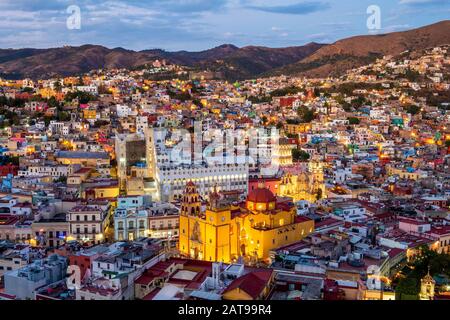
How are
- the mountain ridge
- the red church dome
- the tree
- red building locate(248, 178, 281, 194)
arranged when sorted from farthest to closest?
the mountain ridge < red building locate(248, 178, 281, 194) < the red church dome < the tree

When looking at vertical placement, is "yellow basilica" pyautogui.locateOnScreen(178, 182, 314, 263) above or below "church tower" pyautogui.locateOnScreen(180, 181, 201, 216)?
below

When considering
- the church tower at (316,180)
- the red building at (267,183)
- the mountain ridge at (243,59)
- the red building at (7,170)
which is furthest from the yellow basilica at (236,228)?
the mountain ridge at (243,59)

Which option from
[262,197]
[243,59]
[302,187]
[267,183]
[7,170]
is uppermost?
[243,59]

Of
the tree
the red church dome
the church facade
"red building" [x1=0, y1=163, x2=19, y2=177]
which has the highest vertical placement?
the red church dome

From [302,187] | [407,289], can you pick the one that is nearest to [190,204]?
[407,289]

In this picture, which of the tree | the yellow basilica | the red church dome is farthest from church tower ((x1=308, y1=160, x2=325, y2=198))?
the tree

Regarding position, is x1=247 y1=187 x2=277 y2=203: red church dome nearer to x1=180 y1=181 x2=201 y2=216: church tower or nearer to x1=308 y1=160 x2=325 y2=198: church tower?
x1=180 y1=181 x2=201 y2=216: church tower

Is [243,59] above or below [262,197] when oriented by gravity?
above

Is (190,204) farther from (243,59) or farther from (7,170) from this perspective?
(243,59)

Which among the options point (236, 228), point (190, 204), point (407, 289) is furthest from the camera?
point (190, 204)
